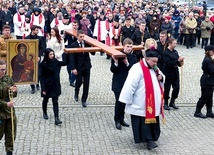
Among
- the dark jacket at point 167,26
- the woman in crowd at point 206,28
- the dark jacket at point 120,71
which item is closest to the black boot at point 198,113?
the dark jacket at point 120,71

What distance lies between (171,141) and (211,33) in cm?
1440

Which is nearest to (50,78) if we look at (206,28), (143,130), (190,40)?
(143,130)

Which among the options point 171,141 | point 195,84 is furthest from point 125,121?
point 195,84

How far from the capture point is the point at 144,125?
7.96 metres

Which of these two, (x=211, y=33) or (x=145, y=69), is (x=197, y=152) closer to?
(x=145, y=69)

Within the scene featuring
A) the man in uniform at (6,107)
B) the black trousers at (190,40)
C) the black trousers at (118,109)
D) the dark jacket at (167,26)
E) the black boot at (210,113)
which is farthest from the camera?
the black trousers at (190,40)

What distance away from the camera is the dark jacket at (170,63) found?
34.7 ft

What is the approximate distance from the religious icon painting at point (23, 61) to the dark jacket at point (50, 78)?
71.6 inches

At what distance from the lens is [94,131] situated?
9047 mm

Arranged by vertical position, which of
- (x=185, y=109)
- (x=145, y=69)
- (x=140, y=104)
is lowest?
(x=185, y=109)

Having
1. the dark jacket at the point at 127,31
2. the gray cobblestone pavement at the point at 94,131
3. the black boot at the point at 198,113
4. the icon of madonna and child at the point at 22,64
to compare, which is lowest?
the gray cobblestone pavement at the point at 94,131

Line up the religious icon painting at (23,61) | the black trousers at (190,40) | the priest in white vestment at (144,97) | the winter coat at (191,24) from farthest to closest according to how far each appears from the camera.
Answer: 1. the black trousers at (190,40)
2. the winter coat at (191,24)
3. the religious icon painting at (23,61)
4. the priest in white vestment at (144,97)

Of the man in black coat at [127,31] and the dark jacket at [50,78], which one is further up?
the man in black coat at [127,31]

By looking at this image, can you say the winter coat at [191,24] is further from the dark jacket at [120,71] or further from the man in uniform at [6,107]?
the man in uniform at [6,107]
